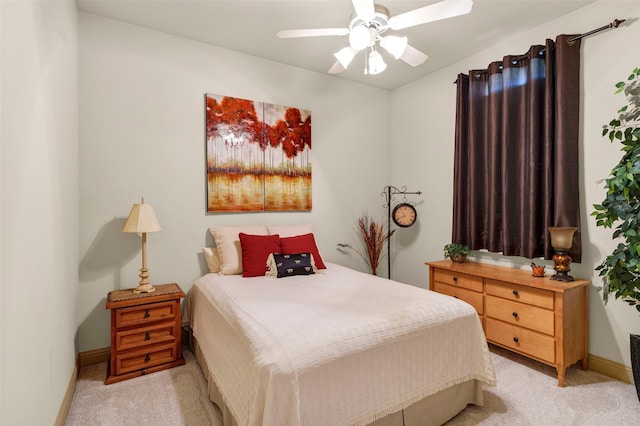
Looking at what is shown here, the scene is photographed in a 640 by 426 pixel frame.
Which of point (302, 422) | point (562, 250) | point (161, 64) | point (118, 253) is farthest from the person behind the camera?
point (161, 64)

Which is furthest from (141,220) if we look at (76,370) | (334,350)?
(334,350)

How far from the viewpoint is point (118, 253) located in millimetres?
2785

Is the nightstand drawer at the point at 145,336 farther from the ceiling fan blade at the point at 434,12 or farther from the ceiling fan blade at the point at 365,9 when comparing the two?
the ceiling fan blade at the point at 434,12

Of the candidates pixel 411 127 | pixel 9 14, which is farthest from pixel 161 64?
pixel 411 127

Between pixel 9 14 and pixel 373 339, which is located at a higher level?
pixel 9 14

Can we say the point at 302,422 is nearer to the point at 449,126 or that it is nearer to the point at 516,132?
the point at 516,132

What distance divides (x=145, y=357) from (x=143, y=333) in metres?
0.20

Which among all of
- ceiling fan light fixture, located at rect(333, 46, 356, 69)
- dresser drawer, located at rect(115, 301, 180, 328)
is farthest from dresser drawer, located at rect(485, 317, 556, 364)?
dresser drawer, located at rect(115, 301, 180, 328)

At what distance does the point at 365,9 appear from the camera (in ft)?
6.23

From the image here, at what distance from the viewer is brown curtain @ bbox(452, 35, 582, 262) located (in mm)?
2648

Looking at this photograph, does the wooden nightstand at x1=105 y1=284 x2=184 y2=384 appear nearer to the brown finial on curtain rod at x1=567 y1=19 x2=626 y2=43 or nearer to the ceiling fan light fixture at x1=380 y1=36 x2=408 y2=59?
the ceiling fan light fixture at x1=380 y1=36 x2=408 y2=59

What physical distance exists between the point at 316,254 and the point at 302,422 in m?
1.93

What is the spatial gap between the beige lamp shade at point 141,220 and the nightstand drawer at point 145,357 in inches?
36.9

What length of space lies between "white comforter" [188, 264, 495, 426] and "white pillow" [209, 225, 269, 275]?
1.67 ft
